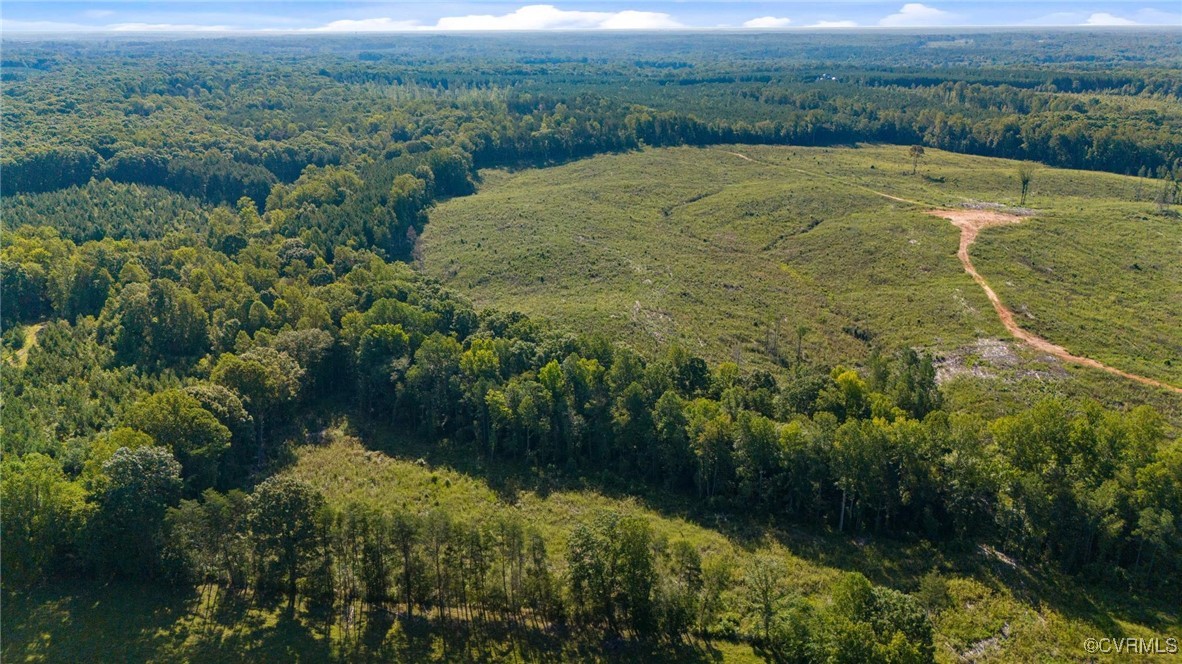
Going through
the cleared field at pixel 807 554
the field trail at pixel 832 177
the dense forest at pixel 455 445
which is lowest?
the cleared field at pixel 807 554

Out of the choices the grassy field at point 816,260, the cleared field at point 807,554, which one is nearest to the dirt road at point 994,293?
the grassy field at point 816,260

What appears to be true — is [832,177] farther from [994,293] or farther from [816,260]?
[994,293]

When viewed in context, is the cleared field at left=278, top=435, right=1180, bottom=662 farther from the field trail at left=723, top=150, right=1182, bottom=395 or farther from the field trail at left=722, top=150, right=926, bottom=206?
the field trail at left=722, top=150, right=926, bottom=206

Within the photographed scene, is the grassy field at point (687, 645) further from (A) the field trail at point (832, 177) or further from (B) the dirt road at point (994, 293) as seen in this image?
(A) the field trail at point (832, 177)

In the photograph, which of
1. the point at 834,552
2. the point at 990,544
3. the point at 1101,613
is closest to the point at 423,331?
the point at 834,552

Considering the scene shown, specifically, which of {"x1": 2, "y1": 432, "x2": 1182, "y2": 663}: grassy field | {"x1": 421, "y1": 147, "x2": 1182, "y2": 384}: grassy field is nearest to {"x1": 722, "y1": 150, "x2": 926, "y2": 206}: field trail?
{"x1": 421, "y1": 147, "x2": 1182, "y2": 384}: grassy field

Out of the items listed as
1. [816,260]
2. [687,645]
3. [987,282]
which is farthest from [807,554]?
[816,260]

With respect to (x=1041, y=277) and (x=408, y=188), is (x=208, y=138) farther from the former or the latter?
(x=1041, y=277)
